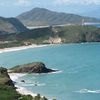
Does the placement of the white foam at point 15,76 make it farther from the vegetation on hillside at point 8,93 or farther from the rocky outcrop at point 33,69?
the vegetation on hillside at point 8,93

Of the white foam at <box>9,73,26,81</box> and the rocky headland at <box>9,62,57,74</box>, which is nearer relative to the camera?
the white foam at <box>9,73,26,81</box>

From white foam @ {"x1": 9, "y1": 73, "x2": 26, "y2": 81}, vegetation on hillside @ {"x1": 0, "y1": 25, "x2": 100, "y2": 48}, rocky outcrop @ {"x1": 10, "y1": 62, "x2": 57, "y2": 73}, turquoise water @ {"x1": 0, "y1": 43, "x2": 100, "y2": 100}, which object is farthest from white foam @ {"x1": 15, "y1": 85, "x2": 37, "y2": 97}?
vegetation on hillside @ {"x1": 0, "y1": 25, "x2": 100, "y2": 48}

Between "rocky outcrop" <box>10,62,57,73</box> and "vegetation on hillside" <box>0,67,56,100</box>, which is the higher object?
"vegetation on hillside" <box>0,67,56,100</box>

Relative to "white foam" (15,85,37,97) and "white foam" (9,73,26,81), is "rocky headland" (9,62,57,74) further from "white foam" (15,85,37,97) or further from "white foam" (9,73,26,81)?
"white foam" (15,85,37,97)

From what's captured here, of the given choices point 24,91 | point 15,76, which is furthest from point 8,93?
point 15,76

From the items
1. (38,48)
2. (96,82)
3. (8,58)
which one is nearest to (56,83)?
(96,82)

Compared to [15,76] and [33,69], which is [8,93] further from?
[33,69]

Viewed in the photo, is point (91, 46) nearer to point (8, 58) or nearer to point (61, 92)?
point (8, 58)

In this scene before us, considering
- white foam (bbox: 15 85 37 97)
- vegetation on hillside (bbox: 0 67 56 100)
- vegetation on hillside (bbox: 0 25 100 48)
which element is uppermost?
vegetation on hillside (bbox: 0 67 56 100)
